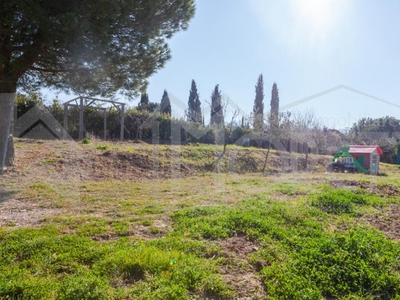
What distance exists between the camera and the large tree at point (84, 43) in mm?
5012

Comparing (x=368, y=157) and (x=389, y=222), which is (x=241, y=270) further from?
(x=368, y=157)

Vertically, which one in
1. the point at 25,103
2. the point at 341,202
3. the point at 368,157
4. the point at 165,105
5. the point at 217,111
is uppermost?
the point at 165,105

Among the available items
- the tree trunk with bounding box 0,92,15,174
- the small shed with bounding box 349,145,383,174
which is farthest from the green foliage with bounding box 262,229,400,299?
the small shed with bounding box 349,145,383,174

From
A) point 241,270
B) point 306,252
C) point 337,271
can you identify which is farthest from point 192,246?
point 337,271

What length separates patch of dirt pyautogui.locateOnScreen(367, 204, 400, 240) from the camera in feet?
12.5

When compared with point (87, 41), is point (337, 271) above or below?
below

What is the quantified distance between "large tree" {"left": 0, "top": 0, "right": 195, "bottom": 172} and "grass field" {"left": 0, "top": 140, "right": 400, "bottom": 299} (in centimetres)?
275

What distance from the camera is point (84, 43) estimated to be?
5617 mm

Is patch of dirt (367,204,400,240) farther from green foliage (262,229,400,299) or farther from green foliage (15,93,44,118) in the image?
green foliage (15,93,44,118)

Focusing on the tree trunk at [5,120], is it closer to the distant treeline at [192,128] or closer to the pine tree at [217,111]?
the distant treeline at [192,128]

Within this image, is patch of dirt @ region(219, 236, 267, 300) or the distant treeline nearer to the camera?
patch of dirt @ region(219, 236, 267, 300)

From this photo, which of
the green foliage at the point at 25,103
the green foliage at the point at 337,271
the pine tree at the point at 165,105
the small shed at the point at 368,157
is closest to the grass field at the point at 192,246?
the green foliage at the point at 337,271

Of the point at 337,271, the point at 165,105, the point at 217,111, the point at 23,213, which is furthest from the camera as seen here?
the point at 165,105

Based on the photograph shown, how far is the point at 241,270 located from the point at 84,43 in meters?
5.36
